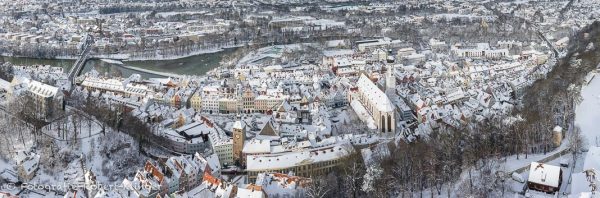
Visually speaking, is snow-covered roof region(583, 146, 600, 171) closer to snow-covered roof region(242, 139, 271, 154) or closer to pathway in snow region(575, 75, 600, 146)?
pathway in snow region(575, 75, 600, 146)

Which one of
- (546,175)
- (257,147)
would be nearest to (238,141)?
(257,147)

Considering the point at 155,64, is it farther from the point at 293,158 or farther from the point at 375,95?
the point at 293,158

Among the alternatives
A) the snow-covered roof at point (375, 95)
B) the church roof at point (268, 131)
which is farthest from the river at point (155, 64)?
the church roof at point (268, 131)

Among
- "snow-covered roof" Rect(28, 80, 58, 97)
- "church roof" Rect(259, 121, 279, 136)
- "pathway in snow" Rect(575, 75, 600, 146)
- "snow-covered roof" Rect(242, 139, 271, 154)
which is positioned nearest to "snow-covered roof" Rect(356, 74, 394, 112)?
"church roof" Rect(259, 121, 279, 136)

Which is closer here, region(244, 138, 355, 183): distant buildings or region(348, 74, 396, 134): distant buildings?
region(244, 138, 355, 183): distant buildings

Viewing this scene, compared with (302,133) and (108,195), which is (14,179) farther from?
(302,133)

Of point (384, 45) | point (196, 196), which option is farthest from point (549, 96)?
point (384, 45)

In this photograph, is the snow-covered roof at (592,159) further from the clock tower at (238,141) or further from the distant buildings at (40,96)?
the distant buildings at (40,96)
